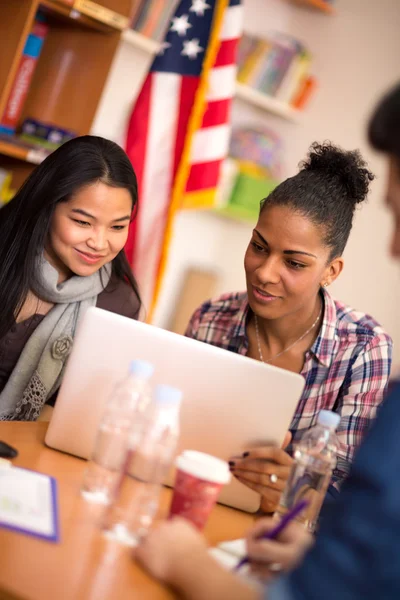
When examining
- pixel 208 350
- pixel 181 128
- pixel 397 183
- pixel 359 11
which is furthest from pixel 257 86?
pixel 397 183

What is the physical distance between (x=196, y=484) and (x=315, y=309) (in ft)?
3.14

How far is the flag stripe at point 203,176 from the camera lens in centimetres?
287

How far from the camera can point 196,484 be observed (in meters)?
1.05

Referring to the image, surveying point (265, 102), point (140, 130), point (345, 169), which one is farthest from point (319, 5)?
point (345, 169)

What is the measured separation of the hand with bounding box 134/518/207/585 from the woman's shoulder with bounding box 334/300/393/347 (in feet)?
3.33

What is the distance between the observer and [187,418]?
1.28 meters

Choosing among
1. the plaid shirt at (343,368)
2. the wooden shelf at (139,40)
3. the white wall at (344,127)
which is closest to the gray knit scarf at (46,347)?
the plaid shirt at (343,368)

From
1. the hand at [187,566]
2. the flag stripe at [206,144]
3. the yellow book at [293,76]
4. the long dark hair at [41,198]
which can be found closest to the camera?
the hand at [187,566]

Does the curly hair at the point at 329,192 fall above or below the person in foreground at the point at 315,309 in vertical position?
above

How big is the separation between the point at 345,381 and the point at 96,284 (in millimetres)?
688

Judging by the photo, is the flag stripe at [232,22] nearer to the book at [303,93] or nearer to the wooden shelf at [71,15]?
the wooden shelf at [71,15]

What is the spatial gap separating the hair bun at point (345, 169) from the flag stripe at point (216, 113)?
1.06 m

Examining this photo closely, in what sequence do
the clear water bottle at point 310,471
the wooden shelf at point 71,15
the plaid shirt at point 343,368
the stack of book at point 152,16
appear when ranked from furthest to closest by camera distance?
the stack of book at point 152,16, the wooden shelf at point 71,15, the plaid shirt at point 343,368, the clear water bottle at point 310,471

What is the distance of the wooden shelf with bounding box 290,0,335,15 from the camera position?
12.1 feet
